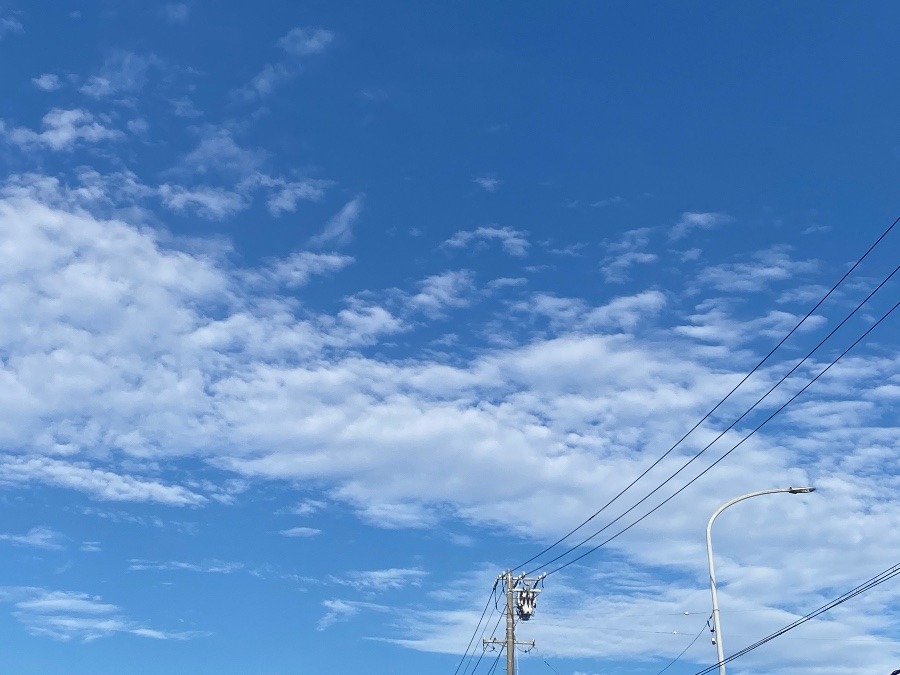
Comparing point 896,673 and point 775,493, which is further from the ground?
point 775,493

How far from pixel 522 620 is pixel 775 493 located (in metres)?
19.8

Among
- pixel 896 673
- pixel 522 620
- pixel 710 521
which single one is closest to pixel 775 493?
pixel 710 521

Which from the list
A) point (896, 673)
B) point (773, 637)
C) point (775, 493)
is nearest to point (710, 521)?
point (775, 493)

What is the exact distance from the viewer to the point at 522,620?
5041 centimetres

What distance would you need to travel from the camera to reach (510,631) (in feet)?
161

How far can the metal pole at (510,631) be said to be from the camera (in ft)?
156

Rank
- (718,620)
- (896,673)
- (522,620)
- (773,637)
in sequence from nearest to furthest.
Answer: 1. (896,673)
2. (773,637)
3. (718,620)
4. (522,620)

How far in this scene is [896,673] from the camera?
86.9 ft

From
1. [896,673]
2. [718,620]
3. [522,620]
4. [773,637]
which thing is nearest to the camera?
[896,673]

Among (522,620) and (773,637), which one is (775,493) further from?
(522,620)

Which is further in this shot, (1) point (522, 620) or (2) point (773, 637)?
(1) point (522, 620)

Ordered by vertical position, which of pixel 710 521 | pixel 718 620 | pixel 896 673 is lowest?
pixel 896 673

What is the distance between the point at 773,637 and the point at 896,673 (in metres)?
5.08

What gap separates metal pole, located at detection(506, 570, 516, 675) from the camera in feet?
156
